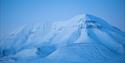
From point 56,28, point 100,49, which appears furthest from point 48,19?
point 100,49

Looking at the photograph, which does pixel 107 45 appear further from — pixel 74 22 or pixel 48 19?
pixel 48 19

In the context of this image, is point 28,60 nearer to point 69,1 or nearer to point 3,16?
point 3,16

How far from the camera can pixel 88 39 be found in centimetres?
279

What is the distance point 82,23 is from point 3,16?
1015 mm

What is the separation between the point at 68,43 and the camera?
2807mm

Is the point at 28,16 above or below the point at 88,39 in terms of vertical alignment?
above

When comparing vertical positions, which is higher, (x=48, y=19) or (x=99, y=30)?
(x=48, y=19)

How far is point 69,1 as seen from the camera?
9.46 feet

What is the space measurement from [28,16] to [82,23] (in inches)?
27.3

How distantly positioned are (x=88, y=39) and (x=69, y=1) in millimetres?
546

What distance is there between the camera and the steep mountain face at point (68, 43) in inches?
109

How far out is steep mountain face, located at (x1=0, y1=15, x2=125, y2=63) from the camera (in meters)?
2.77

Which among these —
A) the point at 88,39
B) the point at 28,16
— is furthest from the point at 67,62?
the point at 28,16

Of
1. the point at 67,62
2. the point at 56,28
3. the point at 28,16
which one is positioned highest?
the point at 28,16
